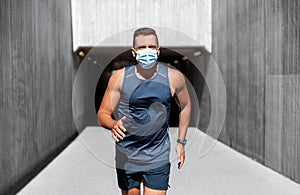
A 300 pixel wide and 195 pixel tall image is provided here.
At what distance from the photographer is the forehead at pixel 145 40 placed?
2.07 metres

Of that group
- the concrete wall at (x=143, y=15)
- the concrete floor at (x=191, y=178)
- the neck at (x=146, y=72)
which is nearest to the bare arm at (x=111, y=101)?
the neck at (x=146, y=72)

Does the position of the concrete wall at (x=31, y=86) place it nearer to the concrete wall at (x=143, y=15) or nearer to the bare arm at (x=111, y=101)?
the concrete wall at (x=143, y=15)

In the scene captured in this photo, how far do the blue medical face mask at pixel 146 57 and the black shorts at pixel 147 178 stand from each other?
715 millimetres

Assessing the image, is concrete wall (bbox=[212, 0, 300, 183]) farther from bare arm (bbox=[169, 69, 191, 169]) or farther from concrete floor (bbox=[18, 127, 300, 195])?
bare arm (bbox=[169, 69, 191, 169])

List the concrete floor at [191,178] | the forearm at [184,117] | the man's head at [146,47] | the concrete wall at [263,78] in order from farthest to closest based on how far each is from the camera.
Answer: the concrete wall at [263,78] < the concrete floor at [191,178] < the forearm at [184,117] < the man's head at [146,47]

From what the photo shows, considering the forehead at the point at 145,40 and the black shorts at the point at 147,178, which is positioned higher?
the forehead at the point at 145,40

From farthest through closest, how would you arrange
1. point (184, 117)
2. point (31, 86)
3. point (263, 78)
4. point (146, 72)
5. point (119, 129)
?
point (263, 78) → point (31, 86) → point (184, 117) → point (146, 72) → point (119, 129)

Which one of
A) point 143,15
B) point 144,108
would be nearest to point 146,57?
point 144,108

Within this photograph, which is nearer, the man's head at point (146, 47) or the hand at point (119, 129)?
the hand at point (119, 129)

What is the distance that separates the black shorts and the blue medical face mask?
715mm

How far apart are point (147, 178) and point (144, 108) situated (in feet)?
1.80

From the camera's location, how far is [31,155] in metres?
5.99

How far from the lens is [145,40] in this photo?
209 centimetres

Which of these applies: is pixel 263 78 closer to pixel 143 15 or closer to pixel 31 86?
pixel 31 86
